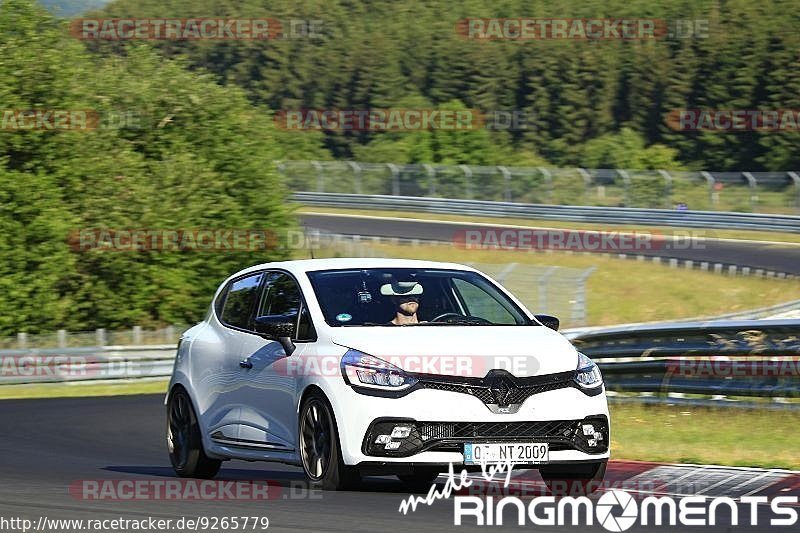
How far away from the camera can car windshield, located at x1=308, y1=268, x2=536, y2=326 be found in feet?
33.7

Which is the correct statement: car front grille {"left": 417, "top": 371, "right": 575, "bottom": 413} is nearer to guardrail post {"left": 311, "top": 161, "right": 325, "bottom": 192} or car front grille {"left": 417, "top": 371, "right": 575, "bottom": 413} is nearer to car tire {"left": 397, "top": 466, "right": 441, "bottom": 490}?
car tire {"left": 397, "top": 466, "right": 441, "bottom": 490}

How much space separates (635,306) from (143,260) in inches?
543

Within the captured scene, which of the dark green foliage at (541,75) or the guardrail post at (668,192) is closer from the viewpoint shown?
the guardrail post at (668,192)

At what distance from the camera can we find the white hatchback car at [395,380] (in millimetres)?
9375

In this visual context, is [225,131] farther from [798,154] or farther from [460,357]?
[798,154]

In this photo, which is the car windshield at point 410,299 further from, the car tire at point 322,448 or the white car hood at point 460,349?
the car tire at point 322,448

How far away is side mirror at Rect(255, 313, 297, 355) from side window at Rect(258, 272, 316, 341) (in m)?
0.07

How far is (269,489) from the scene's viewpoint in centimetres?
1034

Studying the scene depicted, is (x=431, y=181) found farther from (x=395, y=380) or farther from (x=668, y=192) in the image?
(x=395, y=380)

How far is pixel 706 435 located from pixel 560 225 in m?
39.9

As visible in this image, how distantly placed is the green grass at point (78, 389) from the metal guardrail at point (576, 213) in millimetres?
25019
